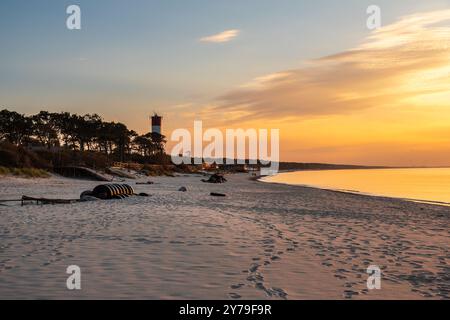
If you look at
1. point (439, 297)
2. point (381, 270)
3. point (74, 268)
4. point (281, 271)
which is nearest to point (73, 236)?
point (74, 268)

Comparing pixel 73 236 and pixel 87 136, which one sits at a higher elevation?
pixel 87 136

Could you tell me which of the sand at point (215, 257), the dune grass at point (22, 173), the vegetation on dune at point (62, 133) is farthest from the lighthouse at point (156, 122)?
the sand at point (215, 257)

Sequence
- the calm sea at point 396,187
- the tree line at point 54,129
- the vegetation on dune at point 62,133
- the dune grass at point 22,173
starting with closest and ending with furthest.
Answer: the calm sea at point 396,187
the dune grass at point 22,173
the vegetation on dune at point 62,133
the tree line at point 54,129

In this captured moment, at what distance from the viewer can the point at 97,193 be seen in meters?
28.9

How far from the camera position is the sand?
8.09m

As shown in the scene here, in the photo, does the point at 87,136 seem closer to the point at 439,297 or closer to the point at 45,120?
the point at 45,120

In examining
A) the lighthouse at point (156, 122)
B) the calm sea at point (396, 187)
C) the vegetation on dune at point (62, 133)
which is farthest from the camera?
the lighthouse at point (156, 122)

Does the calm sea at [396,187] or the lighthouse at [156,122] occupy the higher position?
the lighthouse at [156,122]

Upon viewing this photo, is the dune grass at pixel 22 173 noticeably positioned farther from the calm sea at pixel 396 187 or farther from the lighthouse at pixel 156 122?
the lighthouse at pixel 156 122

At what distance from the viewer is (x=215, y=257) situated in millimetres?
10891

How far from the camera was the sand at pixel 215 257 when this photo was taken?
8.09 meters
